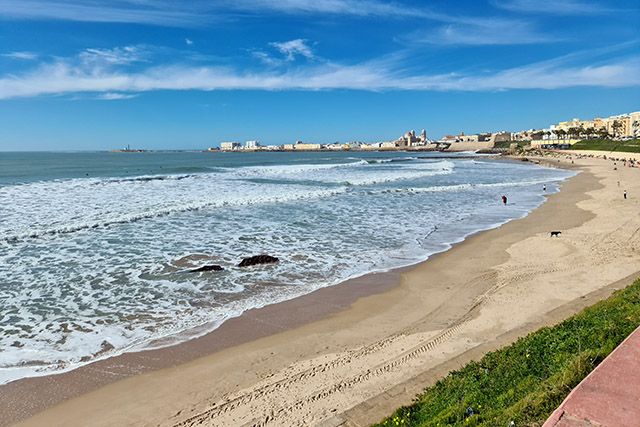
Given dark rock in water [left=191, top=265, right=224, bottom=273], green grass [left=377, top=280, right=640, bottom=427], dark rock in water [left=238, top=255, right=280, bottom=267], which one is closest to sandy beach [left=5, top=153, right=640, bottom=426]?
green grass [left=377, top=280, right=640, bottom=427]

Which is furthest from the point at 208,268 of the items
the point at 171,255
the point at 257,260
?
the point at 171,255

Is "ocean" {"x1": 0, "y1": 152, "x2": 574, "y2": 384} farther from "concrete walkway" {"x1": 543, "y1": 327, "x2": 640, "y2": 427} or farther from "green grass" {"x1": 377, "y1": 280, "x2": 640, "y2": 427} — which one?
"concrete walkway" {"x1": 543, "y1": 327, "x2": 640, "y2": 427}

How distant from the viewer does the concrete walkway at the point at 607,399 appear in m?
3.04

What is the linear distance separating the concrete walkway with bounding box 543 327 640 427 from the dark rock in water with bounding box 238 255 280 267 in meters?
9.97

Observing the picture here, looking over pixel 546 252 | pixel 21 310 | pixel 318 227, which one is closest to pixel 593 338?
pixel 546 252

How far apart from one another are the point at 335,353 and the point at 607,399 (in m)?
4.47

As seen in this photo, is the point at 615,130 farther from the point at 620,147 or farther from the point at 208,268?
the point at 208,268

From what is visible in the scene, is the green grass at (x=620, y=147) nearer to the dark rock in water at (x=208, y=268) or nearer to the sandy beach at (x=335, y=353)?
the sandy beach at (x=335, y=353)

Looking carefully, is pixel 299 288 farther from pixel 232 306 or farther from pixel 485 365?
pixel 485 365

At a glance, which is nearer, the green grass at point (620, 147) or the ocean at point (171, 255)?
the ocean at point (171, 255)

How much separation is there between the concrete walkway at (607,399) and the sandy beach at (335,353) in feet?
7.22

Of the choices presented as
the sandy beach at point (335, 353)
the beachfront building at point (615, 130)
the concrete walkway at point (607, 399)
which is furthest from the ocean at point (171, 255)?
the beachfront building at point (615, 130)

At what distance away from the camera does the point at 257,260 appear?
1297cm

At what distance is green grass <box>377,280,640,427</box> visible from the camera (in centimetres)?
387
